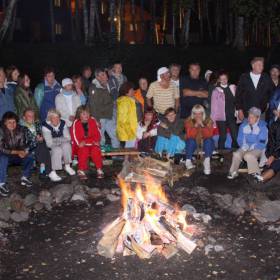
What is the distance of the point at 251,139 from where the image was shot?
9.30 m

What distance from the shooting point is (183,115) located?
10.5 meters

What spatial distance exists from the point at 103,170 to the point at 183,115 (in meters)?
2.21

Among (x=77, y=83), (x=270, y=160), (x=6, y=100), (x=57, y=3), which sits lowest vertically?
Answer: (x=270, y=160)

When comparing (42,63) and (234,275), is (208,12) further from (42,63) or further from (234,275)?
(234,275)

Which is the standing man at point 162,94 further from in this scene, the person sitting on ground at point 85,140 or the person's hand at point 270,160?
the person's hand at point 270,160

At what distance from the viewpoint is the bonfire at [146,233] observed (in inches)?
240

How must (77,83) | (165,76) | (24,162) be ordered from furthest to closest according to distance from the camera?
(77,83) → (165,76) → (24,162)

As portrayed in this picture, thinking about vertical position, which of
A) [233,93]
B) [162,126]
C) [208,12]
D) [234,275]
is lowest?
[234,275]

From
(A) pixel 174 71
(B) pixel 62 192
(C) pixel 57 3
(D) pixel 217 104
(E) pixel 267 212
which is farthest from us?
(C) pixel 57 3

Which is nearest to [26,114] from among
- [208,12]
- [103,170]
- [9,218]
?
[103,170]

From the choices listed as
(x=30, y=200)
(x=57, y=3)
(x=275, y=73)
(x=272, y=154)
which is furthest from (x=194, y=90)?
(x=57, y=3)

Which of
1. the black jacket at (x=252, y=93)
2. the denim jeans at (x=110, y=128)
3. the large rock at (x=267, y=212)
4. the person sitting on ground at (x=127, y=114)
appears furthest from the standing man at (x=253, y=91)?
the large rock at (x=267, y=212)

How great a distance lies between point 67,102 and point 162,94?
2.07 meters

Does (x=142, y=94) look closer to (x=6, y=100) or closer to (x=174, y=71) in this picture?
(x=174, y=71)
